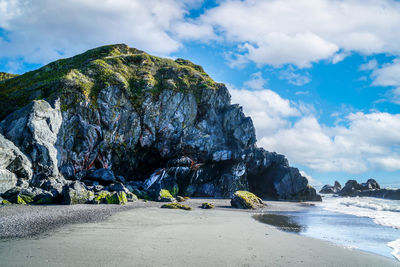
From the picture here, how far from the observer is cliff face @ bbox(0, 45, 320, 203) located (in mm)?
26984

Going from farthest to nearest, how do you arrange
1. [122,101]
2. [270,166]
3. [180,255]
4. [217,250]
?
1. [270,166]
2. [122,101]
3. [217,250]
4. [180,255]

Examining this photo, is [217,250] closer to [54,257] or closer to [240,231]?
[240,231]

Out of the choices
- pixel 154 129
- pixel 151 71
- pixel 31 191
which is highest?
pixel 151 71

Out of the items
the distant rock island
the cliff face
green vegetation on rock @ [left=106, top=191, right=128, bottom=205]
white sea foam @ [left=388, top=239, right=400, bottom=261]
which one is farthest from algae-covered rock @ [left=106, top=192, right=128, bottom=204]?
the distant rock island

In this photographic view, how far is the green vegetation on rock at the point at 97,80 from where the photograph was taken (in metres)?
36.2

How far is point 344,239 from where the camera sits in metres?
13.7

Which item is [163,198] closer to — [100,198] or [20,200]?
[100,198]

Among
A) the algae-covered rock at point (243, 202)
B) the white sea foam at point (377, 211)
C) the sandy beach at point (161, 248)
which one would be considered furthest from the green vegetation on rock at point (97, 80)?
the white sea foam at point (377, 211)

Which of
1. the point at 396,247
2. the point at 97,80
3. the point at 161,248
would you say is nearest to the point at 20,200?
the point at 161,248

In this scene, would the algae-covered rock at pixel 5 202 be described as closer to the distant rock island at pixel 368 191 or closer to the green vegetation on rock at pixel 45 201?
the green vegetation on rock at pixel 45 201

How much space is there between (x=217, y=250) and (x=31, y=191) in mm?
18352

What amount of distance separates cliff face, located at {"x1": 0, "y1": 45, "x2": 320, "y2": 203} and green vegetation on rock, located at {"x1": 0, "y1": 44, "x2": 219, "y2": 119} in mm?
184

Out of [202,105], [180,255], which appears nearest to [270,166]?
[202,105]

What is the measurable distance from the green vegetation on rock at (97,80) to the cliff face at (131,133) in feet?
0.60
